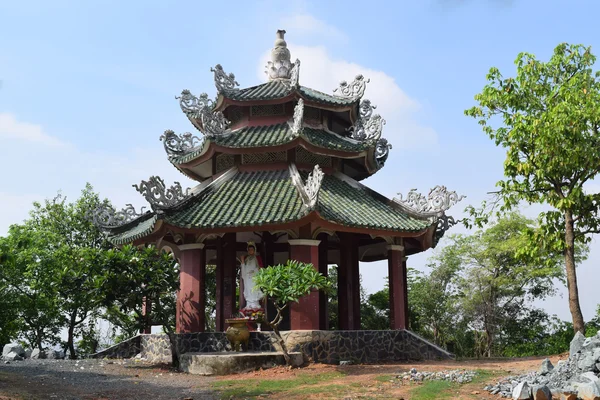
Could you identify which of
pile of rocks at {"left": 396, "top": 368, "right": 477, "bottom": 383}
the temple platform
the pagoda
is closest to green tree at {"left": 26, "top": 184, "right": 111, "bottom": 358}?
the pagoda

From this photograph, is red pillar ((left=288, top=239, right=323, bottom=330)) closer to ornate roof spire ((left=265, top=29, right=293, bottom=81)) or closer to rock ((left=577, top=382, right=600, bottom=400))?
rock ((left=577, top=382, right=600, bottom=400))

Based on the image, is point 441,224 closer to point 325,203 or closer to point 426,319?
point 325,203

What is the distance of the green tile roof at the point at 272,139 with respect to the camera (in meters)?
17.9

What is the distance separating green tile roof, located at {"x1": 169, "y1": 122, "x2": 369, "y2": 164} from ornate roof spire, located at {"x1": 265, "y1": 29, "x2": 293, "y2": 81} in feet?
10.7

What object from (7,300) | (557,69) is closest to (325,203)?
(557,69)

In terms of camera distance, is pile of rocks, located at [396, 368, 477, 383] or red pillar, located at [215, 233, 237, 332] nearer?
pile of rocks, located at [396, 368, 477, 383]

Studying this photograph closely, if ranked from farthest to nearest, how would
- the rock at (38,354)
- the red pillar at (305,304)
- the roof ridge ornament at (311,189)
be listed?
1. the rock at (38,354)
2. the red pillar at (305,304)
3. the roof ridge ornament at (311,189)

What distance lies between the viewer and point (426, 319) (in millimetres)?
31641

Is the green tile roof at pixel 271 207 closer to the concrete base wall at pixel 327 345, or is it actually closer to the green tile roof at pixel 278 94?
the green tile roof at pixel 278 94

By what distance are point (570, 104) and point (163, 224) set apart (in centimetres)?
1214

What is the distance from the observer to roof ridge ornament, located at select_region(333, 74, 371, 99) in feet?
67.5

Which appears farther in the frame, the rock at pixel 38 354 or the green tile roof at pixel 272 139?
the rock at pixel 38 354

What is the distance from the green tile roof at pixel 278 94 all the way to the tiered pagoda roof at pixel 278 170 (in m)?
0.05

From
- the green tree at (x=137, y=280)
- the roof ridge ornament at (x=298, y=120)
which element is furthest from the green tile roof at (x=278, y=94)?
the green tree at (x=137, y=280)
